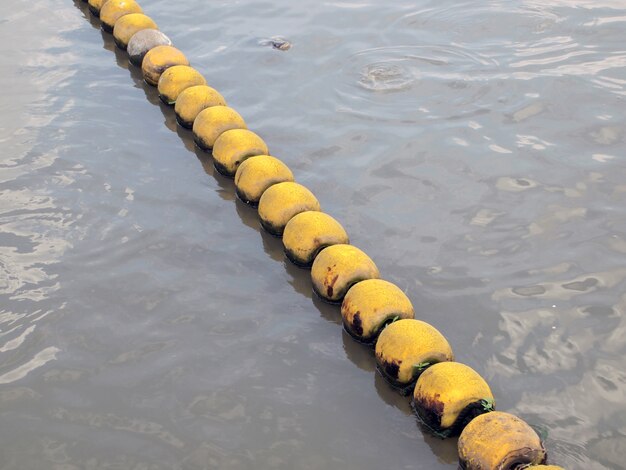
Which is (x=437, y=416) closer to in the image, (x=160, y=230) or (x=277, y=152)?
(x=160, y=230)

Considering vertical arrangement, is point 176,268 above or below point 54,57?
below

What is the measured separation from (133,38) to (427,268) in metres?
5.28

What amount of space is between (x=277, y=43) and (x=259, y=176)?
11.4 feet

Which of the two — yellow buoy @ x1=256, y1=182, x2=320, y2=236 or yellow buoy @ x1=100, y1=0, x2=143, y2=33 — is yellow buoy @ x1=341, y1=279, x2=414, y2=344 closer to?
yellow buoy @ x1=256, y1=182, x2=320, y2=236

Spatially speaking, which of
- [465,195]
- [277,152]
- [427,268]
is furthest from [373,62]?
[427,268]

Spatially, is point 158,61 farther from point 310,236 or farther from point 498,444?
point 498,444

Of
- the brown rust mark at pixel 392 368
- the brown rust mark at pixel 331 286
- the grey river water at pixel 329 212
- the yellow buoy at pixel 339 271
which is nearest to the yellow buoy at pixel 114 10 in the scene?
the grey river water at pixel 329 212

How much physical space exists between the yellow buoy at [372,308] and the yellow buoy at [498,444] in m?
1.12

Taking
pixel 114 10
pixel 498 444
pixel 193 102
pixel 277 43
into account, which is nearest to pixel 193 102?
pixel 193 102

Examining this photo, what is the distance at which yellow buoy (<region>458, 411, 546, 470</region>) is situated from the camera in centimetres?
440

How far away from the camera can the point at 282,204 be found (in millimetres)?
6621

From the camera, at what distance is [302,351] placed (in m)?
5.66

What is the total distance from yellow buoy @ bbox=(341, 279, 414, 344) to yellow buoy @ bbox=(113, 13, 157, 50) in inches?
224

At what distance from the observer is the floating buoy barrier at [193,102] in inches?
323
